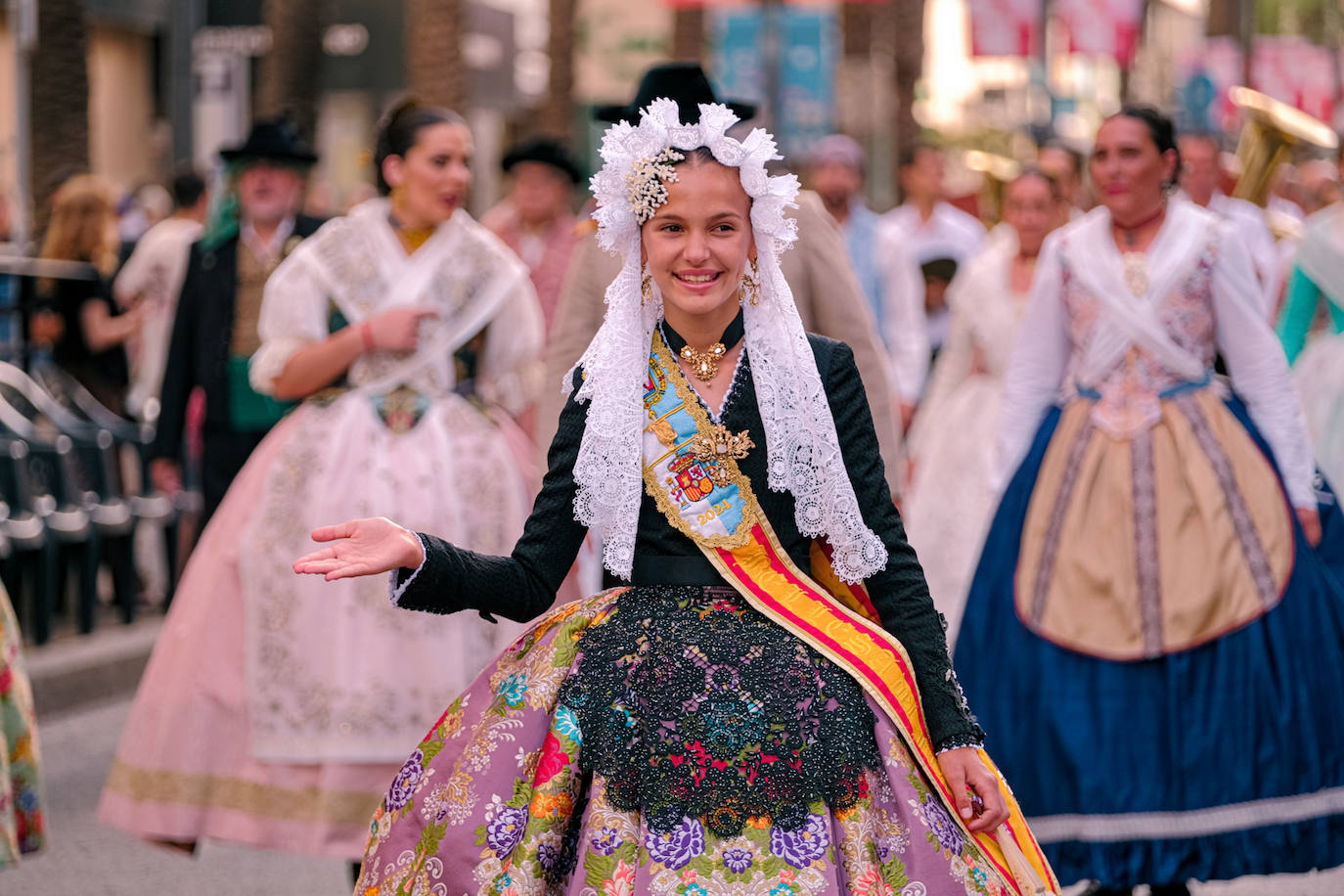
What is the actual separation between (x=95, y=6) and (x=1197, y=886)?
2201cm

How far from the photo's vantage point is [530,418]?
6598 millimetres

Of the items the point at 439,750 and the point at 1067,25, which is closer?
the point at 439,750

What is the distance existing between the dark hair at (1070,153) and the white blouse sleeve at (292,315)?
Answer: 16.7 feet

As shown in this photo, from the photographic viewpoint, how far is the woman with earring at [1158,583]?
550 centimetres

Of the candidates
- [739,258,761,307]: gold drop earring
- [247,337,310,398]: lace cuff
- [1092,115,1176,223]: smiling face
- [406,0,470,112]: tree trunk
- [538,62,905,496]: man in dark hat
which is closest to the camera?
[739,258,761,307]: gold drop earring

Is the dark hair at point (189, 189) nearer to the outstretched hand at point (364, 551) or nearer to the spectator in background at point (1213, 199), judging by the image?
the spectator in background at point (1213, 199)

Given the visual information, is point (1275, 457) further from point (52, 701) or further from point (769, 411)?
point (52, 701)

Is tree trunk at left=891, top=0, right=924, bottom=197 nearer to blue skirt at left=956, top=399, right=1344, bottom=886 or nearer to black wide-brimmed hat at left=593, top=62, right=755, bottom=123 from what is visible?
blue skirt at left=956, top=399, right=1344, bottom=886

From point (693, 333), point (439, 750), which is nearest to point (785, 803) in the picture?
point (439, 750)

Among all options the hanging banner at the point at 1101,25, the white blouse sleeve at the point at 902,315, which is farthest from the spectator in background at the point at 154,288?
the hanging banner at the point at 1101,25

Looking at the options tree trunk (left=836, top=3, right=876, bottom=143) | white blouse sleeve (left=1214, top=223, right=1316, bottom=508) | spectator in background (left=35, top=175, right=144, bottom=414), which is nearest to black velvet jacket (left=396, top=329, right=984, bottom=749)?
white blouse sleeve (left=1214, top=223, right=1316, bottom=508)

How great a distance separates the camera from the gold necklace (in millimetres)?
3740

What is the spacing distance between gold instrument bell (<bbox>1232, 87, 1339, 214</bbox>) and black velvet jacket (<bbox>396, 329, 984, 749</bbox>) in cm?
572

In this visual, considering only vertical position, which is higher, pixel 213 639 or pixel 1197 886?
pixel 213 639
